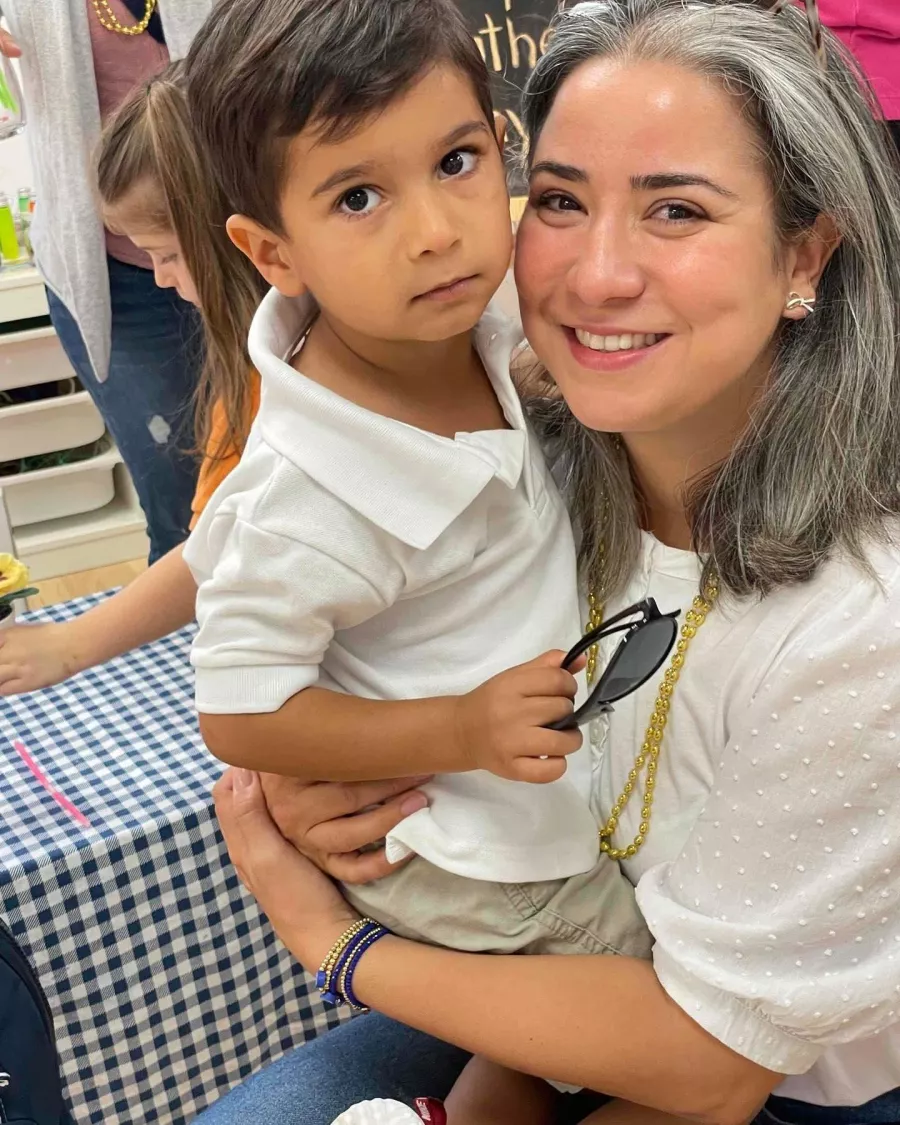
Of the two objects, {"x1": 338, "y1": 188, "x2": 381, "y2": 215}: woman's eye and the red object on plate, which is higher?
{"x1": 338, "y1": 188, "x2": 381, "y2": 215}: woman's eye

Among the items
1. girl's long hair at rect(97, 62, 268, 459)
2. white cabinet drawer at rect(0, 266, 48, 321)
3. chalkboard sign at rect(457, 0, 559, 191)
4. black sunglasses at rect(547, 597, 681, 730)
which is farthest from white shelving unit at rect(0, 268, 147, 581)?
black sunglasses at rect(547, 597, 681, 730)

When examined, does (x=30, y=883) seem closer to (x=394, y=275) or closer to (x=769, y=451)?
(x=394, y=275)

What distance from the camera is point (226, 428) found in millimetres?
1688

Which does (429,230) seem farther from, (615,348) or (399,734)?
(399,734)

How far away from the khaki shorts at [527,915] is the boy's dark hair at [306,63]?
627 mm

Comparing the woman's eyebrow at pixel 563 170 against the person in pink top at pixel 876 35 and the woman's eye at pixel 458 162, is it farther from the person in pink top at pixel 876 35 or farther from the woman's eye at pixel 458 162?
the person in pink top at pixel 876 35

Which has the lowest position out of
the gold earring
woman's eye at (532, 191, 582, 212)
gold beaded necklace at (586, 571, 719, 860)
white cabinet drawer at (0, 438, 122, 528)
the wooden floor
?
the wooden floor

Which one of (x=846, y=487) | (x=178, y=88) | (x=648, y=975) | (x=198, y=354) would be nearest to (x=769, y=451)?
(x=846, y=487)

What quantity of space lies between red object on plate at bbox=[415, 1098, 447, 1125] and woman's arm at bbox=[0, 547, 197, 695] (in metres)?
0.71

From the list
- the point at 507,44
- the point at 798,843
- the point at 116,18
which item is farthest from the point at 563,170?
the point at 116,18

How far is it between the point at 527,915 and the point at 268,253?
0.65 metres

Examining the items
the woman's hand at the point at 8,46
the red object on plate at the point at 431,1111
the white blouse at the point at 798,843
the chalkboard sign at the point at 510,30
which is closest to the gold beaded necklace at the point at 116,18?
the woman's hand at the point at 8,46

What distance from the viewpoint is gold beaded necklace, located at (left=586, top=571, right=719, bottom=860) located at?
42.8 inches

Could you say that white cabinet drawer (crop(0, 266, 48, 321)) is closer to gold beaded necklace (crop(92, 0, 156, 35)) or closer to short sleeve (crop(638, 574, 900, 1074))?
gold beaded necklace (crop(92, 0, 156, 35))
